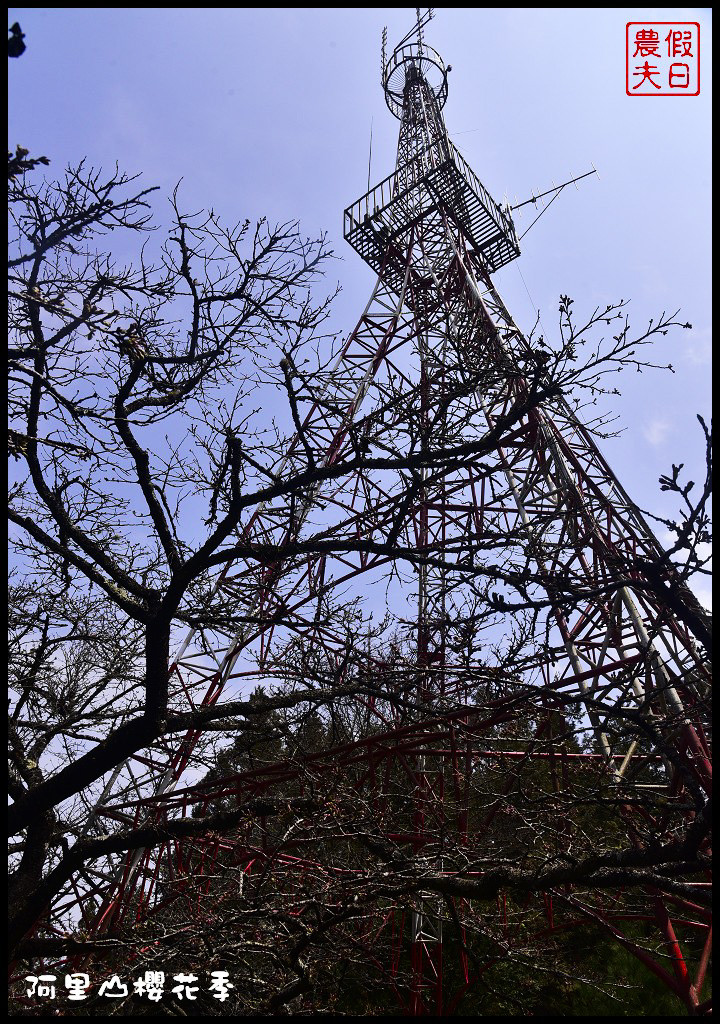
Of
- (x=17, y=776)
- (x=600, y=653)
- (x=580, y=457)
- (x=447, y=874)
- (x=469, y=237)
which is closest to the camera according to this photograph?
(x=447, y=874)

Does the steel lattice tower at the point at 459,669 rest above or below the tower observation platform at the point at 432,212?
below

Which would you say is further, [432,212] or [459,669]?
[432,212]

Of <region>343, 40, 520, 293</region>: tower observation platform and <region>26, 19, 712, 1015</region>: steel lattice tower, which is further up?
<region>343, 40, 520, 293</region>: tower observation platform

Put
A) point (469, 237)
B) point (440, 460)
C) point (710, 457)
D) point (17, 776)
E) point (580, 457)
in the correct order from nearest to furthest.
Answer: point (710, 457)
point (440, 460)
point (17, 776)
point (580, 457)
point (469, 237)

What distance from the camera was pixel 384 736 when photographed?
15.2 ft

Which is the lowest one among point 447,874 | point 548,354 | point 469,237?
point 447,874

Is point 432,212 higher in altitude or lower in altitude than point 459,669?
higher

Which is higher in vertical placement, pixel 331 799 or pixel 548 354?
pixel 548 354

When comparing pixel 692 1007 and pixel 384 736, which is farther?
pixel 384 736

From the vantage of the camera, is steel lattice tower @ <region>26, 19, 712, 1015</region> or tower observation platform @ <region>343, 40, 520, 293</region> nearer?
steel lattice tower @ <region>26, 19, 712, 1015</region>

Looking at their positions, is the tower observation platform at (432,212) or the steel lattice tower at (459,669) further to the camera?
the tower observation platform at (432,212)

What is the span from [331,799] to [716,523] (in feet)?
8.67

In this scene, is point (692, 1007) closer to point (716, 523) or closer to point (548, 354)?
point (716, 523)

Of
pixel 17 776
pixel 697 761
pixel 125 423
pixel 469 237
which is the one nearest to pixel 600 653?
pixel 697 761
